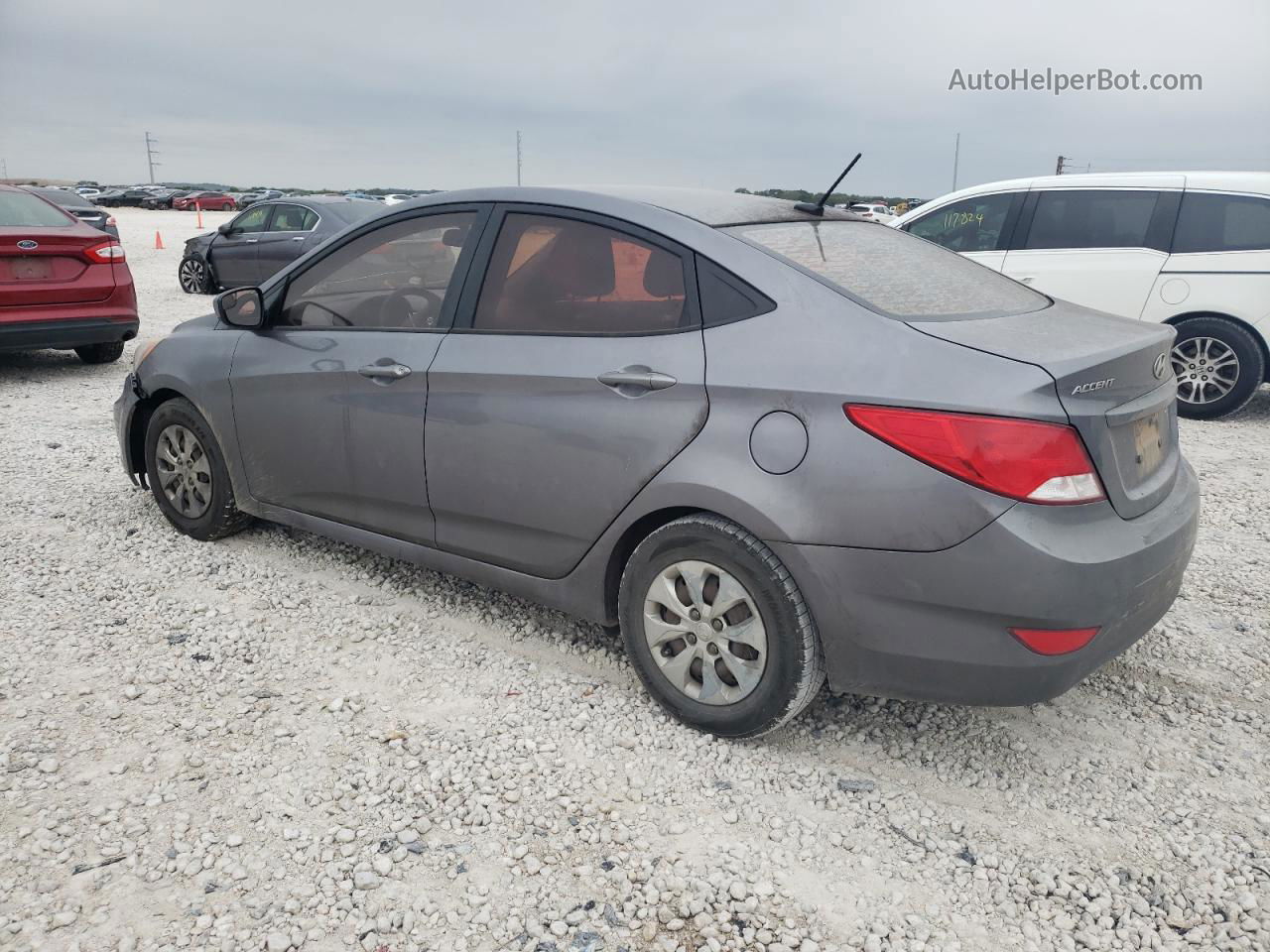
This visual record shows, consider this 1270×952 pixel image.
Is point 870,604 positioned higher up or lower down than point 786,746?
higher up

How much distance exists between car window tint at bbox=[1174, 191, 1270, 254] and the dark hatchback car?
9184mm

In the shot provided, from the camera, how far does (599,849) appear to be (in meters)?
2.48

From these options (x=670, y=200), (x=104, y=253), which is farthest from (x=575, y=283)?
(x=104, y=253)

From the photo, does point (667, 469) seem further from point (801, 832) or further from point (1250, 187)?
point (1250, 187)

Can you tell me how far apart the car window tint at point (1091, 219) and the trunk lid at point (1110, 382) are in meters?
5.45

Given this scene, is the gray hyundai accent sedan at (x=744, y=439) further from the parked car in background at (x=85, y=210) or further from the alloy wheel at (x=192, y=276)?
the parked car in background at (x=85, y=210)

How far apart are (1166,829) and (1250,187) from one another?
6536mm

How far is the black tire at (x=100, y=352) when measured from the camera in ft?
29.4

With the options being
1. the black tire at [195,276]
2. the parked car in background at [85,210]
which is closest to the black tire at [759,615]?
the black tire at [195,276]

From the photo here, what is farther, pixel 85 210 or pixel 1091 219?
pixel 85 210

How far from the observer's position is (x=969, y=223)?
8438 millimetres

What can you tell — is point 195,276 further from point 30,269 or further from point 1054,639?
point 1054,639

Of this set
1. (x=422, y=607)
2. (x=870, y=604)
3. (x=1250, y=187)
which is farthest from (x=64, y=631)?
(x=1250, y=187)

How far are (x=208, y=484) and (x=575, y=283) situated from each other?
2.23 meters
